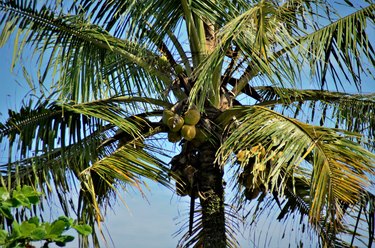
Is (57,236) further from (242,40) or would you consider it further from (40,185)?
(40,185)

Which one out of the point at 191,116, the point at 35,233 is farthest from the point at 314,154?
the point at 35,233

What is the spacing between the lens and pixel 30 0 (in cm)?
676

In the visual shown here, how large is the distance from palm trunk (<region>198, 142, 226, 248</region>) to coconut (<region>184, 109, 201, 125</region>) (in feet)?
1.57

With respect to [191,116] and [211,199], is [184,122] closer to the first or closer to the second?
[191,116]

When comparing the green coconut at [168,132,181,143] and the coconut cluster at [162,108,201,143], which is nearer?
the coconut cluster at [162,108,201,143]

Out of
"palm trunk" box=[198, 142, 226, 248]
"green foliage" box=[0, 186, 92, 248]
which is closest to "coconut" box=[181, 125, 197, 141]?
"palm trunk" box=[198, 142, 226, 248]

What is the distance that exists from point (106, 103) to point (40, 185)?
3.54 feet

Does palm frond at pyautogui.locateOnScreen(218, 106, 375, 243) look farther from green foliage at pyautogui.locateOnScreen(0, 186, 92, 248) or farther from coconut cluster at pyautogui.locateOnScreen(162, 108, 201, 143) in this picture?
green foliage at pyautogui.locateOnScreen(0, 186, 92, 248)

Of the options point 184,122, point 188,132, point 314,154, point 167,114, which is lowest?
point 314,154

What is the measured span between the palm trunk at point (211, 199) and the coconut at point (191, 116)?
0.48m

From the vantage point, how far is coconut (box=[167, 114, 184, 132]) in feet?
19.5

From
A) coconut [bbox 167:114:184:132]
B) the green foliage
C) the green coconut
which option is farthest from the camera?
the green coconut

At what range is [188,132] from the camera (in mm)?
5977

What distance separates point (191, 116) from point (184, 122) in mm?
106
